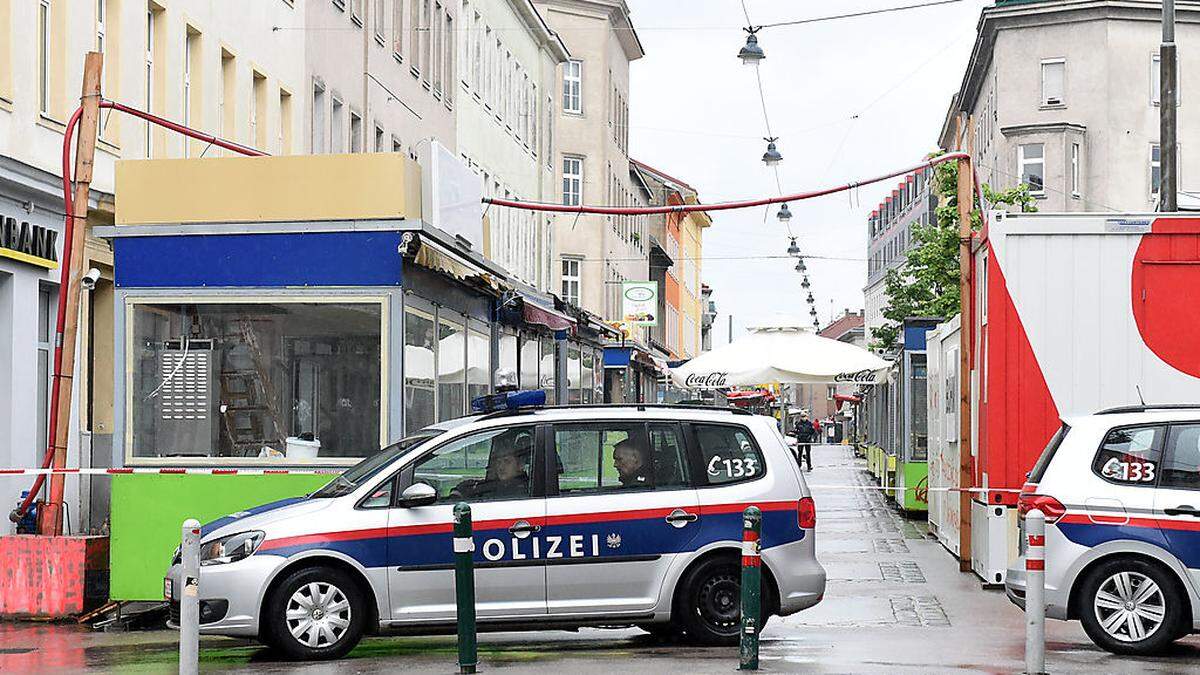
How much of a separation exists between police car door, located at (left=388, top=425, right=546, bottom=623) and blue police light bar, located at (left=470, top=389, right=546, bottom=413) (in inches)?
18.4

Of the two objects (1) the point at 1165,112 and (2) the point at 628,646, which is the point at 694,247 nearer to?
(1) the point at 1165,112

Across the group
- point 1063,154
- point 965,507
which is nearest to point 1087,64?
point 1063,154

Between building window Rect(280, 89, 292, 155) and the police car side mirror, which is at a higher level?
building window Rect(280, 89, 292, 155)

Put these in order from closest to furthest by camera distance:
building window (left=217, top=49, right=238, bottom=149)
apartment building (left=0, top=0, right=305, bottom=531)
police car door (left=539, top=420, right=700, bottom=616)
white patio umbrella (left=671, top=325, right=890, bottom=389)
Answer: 1. police car door (left=539, top=420, right=700, bottom=616)
2. apartment building (left=0, top=0, right=305, bottom=531)
3. building window (left=217, top=49, right=238, bottom=149)
4. white patio umbrella (left=671, top=325, right=890, bottom=389)

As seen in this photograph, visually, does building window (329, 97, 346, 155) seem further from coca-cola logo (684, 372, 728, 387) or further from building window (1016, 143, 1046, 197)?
building window (1016, 143, 1046, 197)

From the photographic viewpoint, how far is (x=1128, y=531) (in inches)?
508

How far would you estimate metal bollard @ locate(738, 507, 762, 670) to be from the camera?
11477 millimetres

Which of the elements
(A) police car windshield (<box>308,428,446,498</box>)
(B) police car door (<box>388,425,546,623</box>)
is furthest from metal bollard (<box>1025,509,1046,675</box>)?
(A) police car windshield (<box>308,428,446,498</box>)

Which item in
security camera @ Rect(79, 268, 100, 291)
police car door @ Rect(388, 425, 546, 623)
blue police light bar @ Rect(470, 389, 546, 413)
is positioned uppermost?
security camera @ Rect(79, 268, 100, 291)

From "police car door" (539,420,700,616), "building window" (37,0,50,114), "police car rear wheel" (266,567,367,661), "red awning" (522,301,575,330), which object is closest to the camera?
"police car rear wheel" (266,567,367,661)

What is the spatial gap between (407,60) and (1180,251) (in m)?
25.5


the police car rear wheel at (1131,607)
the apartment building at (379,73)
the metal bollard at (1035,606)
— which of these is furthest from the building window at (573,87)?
the metal bollard at (1035,606)

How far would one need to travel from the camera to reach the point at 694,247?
123062 millimetres

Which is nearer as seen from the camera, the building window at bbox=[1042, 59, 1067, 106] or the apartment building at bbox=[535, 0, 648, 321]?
the building window at bbox=[1042, 59, 1067, 106]
